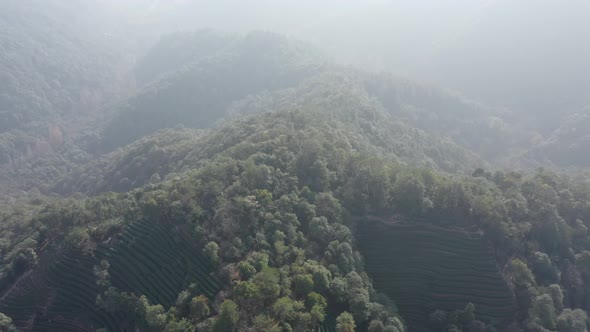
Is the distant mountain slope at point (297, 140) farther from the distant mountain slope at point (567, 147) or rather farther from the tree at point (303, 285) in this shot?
the tree at point (303, 285)

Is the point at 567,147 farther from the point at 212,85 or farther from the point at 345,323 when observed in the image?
the point at 212,85

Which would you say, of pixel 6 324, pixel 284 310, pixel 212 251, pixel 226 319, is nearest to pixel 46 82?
pixel 6 324

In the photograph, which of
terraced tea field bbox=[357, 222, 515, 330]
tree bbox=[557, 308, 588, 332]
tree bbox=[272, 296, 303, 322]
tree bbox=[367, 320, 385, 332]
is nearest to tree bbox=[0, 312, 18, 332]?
tree bbox=[272, 296, 303, 322]

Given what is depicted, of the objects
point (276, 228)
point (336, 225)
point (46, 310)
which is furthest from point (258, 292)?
point (46, 310)

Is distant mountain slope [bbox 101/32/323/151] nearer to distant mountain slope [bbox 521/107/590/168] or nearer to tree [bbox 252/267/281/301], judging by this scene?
distant mountain slope [bbox 521/107/590/168]

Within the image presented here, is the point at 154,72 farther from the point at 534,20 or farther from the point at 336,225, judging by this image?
the point at 336,225

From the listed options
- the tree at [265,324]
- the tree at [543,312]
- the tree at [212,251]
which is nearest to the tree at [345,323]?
the tree at [265,324]
